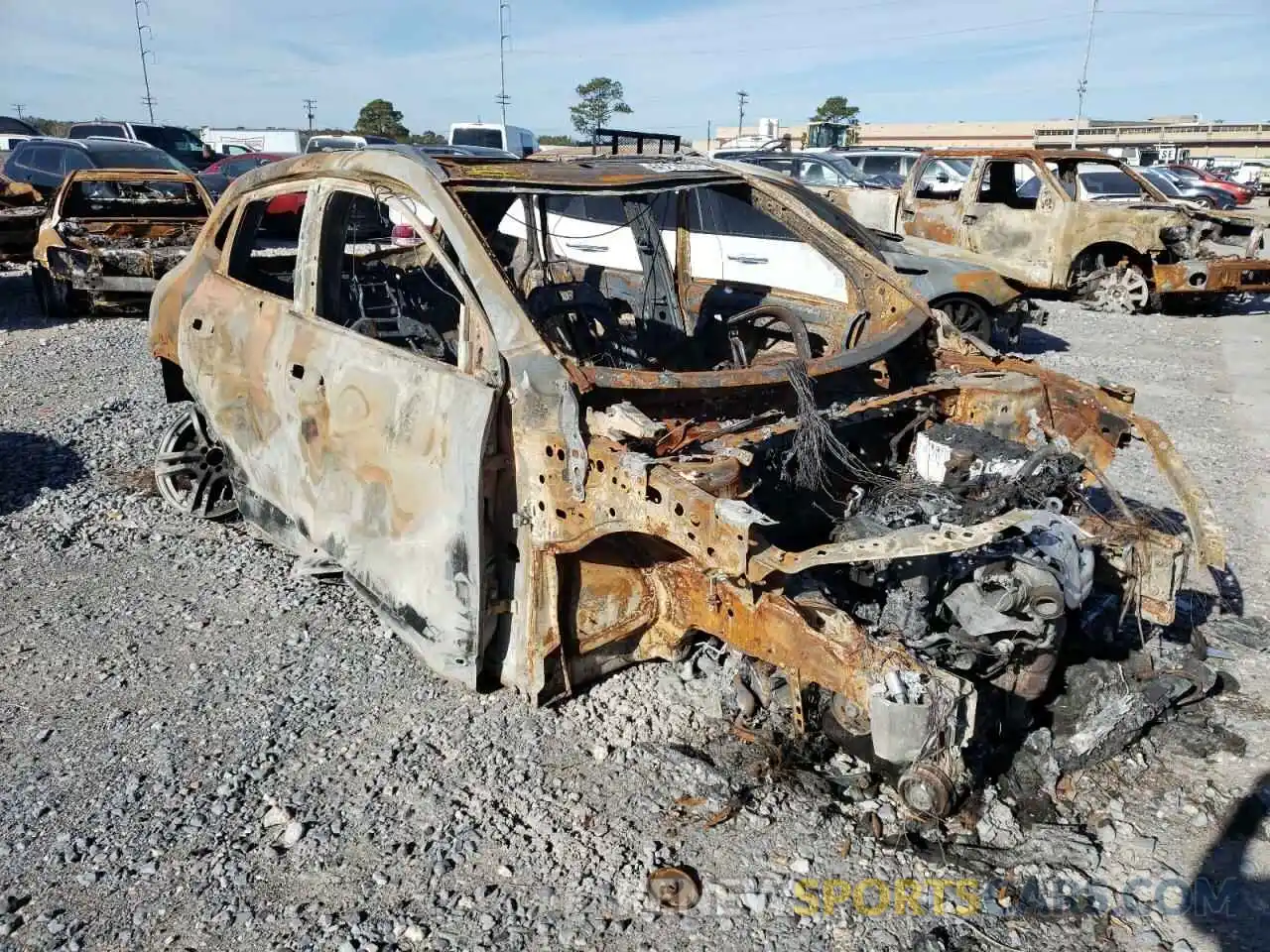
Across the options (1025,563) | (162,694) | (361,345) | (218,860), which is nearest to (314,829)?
(218,860)

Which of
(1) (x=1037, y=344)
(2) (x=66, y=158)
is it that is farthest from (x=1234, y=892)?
(2) (x=66, y=158)

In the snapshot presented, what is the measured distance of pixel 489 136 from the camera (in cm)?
2136

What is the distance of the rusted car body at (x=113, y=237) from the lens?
9.56 metres

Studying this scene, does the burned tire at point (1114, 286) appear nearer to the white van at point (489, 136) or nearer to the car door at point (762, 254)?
the car door at point (762, 254)

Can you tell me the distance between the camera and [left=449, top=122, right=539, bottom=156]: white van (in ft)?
69.3

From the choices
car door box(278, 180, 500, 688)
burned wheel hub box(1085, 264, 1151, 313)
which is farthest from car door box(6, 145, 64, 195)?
burned wheel hub box(1085, 264, 1151, 313)

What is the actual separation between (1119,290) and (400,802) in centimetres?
1195

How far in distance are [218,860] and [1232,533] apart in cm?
525

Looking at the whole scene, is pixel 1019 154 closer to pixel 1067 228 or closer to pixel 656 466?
pixel 1067 228

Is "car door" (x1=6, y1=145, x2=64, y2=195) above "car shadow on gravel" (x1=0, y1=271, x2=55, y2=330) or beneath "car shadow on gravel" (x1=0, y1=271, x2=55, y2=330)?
above

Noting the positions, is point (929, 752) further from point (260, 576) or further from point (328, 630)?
point (260, 576)

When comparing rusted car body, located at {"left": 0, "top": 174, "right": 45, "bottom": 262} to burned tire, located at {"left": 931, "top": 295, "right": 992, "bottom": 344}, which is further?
rusted car body, located at {"left": 0, "top": 174, "right": 45, "bottom": 262}

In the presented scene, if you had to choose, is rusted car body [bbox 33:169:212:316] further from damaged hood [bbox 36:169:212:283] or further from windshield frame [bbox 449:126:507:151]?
windshield frame [bbox 449:126:507:151]

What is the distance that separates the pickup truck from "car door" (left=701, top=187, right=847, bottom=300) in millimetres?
6845
